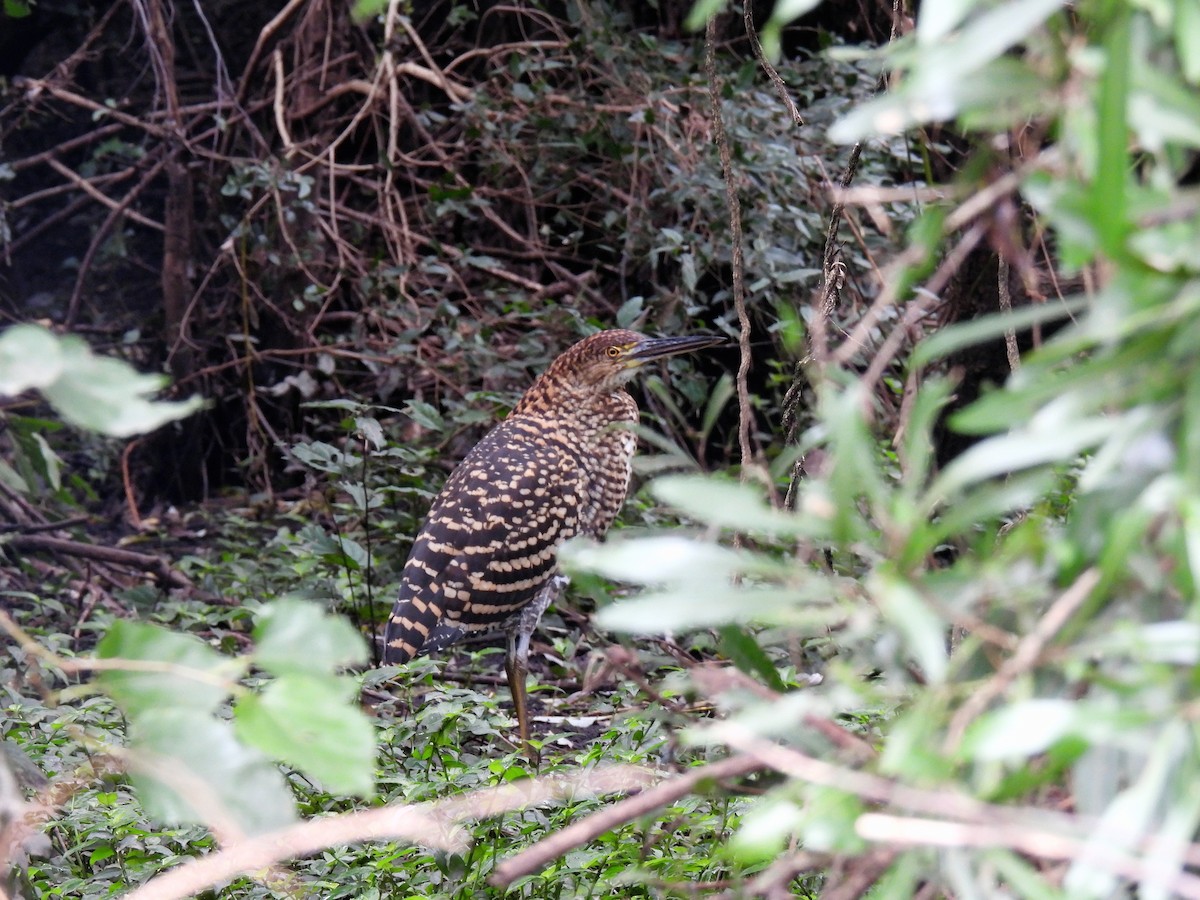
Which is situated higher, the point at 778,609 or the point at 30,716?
the point at 778,609

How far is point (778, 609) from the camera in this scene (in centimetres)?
87

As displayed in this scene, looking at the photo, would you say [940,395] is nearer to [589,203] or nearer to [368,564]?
[368,564]

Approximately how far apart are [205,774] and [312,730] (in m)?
0.10

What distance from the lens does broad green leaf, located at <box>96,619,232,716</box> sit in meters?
0.98

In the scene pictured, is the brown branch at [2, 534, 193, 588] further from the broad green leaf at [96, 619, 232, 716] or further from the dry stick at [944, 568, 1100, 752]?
the dry stick at [944, 568, 1100, 752]

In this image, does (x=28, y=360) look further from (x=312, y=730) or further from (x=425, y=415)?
(x=425, y=415)

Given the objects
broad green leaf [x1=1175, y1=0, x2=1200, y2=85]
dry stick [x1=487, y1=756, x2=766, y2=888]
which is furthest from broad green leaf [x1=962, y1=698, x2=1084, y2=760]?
broad green leaf [x1=1175, y1=0, x2=1200, y2=85]

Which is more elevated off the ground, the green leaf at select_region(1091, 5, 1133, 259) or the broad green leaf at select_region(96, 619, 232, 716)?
the green leaf at select_region(1091, 5, 1133, 259)

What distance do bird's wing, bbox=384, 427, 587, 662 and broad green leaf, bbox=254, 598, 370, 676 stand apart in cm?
327

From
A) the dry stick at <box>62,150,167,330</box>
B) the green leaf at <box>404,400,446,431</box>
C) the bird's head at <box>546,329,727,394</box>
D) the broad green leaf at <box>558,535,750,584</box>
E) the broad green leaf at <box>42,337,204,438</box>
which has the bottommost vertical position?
the green leaf at <box>404,400,446,431</box>

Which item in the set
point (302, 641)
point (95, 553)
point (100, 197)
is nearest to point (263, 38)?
point (100, 197)

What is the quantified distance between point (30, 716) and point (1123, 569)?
3024mm

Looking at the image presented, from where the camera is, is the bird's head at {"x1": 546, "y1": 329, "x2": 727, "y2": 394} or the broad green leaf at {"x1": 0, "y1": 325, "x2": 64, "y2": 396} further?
the bird's head at {"x1": 546, "y1": 329, "x2": 727, "y2": 394}

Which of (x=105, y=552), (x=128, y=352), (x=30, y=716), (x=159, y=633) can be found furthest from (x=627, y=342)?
(x=159, y=633)
